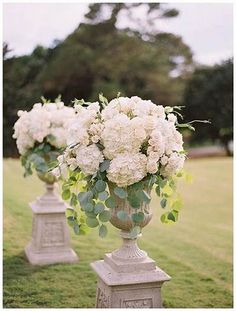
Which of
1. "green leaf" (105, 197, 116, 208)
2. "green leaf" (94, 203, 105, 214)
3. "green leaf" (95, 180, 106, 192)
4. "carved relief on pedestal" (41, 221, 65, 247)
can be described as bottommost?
"carved relief on pedestal" (41, 221, 65, 247)

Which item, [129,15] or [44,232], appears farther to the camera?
[129,15]

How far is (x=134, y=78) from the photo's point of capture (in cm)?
1560

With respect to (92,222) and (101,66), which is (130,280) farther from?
(101,66)

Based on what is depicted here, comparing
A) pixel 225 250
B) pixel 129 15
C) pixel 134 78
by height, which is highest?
pixel 129 15

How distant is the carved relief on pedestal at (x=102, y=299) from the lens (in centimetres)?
301

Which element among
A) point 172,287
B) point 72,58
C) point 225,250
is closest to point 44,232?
point 172,287

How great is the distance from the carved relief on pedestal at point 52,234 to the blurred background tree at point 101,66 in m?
7.49

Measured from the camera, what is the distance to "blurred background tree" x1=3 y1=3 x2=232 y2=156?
1313cm

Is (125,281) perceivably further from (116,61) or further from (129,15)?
(116,61)

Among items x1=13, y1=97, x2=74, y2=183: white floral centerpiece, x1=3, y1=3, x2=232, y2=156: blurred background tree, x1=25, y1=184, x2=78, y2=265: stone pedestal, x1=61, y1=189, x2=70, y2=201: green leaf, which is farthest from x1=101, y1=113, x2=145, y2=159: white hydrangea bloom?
x1=3, y1=3, x2=232, y2=156: blurred background tree

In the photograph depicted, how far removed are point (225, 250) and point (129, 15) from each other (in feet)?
25.8

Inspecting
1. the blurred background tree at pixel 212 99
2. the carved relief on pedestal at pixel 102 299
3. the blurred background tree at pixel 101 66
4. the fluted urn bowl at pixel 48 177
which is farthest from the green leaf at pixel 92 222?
the blurred background tree at pixel 212 99

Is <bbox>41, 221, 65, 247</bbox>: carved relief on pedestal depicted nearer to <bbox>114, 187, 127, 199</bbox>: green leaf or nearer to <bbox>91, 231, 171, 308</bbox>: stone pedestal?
<bbox>91, 231, 171, 308</bbox>: stone pedestal

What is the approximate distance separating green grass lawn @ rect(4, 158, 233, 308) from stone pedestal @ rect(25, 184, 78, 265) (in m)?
0.14
